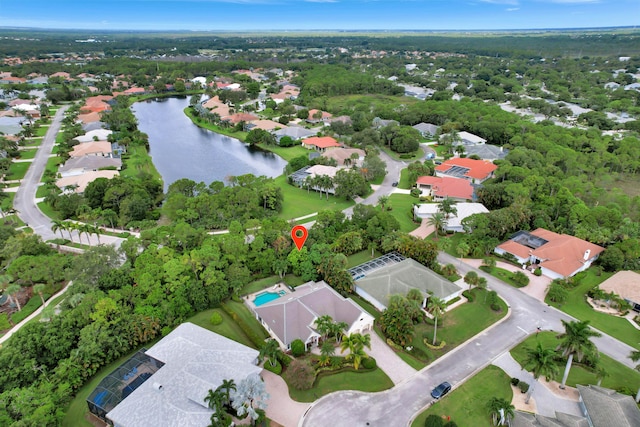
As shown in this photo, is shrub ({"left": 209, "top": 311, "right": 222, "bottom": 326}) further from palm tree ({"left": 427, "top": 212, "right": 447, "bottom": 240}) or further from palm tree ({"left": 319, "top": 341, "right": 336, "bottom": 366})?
palm tree ({"left": 427, "top": 212, "right": 447, "bottom": 240})

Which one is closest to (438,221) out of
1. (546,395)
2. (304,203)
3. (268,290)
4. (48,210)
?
(304,203)

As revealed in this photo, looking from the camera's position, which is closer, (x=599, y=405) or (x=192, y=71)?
(x=599, y=405)

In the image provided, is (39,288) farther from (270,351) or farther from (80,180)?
(80,180)

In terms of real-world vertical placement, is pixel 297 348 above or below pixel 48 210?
above

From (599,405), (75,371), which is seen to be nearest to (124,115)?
(75,371)

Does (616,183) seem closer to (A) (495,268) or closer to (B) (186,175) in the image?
(A) (495,268)

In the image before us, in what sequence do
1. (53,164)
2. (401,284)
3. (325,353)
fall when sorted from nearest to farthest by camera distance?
1. (325,353)
2. (401,284)
3. (53,164)

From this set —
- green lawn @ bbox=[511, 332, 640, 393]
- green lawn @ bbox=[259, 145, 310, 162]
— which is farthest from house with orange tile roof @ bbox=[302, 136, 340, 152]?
green lawn @ bbox=[511, 332, 640, 393]
